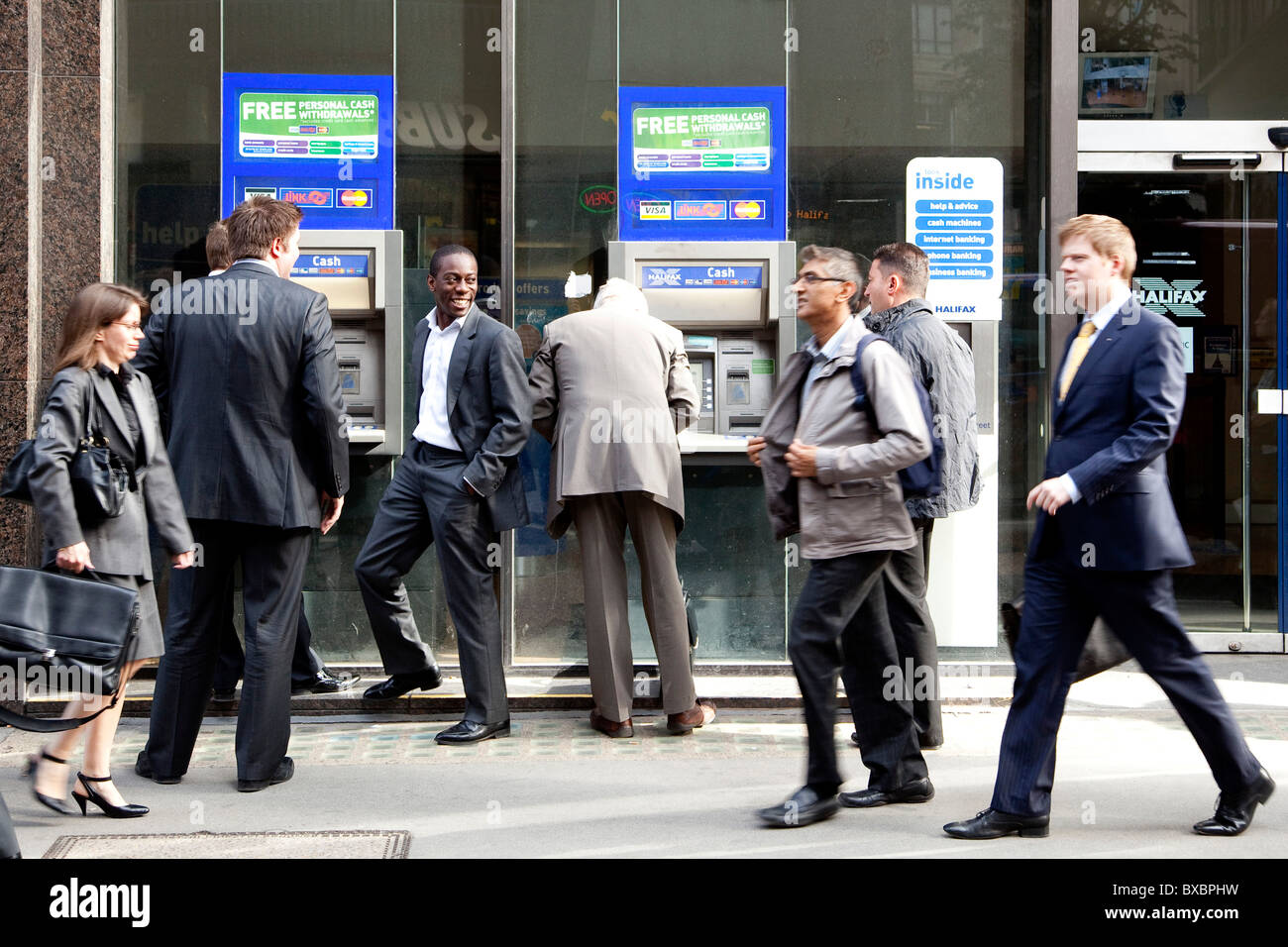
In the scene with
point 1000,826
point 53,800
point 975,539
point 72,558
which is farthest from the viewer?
point 975,539

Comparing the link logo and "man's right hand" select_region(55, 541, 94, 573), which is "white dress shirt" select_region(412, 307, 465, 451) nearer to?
"man's right hand" select_region(55, 541, 94, 573)

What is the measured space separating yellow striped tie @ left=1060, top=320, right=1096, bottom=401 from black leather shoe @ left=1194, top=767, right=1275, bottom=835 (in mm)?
1279

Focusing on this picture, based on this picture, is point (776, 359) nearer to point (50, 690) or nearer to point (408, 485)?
point (408, 485)

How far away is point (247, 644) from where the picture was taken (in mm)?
4855

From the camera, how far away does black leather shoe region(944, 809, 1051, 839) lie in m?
4.18

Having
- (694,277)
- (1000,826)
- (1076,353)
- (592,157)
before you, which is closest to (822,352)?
(1076,353)

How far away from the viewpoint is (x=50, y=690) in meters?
4.43

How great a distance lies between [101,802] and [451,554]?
1653mm

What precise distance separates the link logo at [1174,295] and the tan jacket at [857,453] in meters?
3.58

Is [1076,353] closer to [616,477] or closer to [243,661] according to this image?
[616,477]

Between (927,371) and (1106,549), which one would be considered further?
(927,371)

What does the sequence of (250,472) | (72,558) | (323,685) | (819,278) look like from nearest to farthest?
(72,558), (819,278), (250,472), (323,685)

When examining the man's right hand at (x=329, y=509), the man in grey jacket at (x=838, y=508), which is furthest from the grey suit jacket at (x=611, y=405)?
→ the man in grey jacket at (x=838, y=508)
